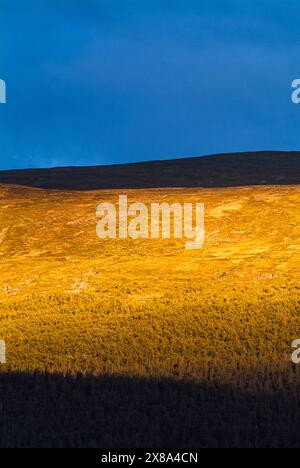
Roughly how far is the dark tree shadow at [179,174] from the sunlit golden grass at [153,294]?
17.5 metres

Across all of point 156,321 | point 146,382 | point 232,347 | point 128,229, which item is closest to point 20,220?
point 128,229

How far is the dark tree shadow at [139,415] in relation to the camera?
11898 mm

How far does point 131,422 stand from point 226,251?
25.6 meters

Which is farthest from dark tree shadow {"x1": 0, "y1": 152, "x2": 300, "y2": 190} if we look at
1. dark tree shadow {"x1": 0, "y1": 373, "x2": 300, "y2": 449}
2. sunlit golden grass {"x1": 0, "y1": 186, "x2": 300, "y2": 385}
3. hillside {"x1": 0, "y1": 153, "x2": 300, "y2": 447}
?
dark tree shadow {"x1": 0, "y1": 373, "x2": 300, "y2": 449}

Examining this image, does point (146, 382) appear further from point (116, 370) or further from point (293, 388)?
point (293, 388)

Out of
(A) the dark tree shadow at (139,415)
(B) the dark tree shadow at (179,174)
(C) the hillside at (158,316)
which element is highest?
(B) the dark tree shadow at (179,174)

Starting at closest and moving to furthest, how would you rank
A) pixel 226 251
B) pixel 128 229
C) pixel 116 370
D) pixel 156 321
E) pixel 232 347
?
1. pixel 116 370
2. pixel 232 347
3. pixel 156 321
4. pixel 226 251
5. pixel 128 229

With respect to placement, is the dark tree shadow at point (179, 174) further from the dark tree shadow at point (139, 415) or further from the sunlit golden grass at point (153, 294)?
the dark tree shadow at point (139, 415)

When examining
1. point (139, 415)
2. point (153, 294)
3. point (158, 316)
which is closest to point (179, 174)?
point (153, 294)

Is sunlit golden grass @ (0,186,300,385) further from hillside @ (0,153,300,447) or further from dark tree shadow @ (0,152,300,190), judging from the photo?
dark tree shadow @ (0,152,300,190)

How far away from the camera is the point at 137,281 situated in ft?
108

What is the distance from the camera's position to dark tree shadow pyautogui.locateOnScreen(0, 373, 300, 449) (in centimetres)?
1190

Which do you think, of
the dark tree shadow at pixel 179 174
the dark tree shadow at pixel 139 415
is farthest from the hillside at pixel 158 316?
the dark tree shadow at pixel 179 174

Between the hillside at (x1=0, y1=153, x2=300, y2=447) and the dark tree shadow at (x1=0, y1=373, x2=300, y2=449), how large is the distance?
48 millimetres
